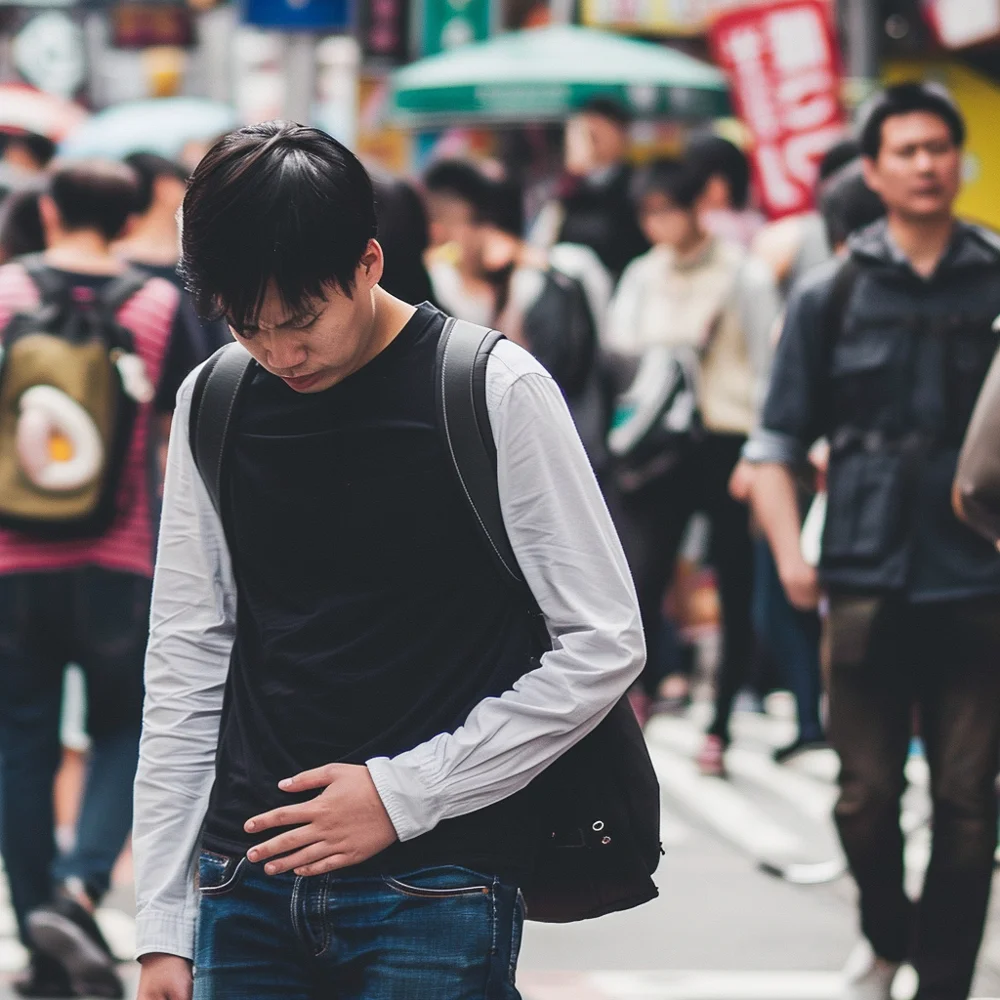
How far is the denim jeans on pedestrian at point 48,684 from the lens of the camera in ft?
17.3

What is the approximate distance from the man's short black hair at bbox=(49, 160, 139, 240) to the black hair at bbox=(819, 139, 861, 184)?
286cm

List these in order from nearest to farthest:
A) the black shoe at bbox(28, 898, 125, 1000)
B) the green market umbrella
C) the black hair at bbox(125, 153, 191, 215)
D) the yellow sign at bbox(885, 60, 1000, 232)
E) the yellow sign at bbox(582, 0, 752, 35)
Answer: the black shoe at bbox(28, 898, 125, 1000), the black hair at bbox(125, 153, 191, 215), the green market umbrella, the yellow sign at bbox(885, 60, 1000, 232), the yellow sign at bbox(582, 0, 752, 35)

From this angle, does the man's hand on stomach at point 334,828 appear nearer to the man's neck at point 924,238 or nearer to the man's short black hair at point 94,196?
the man's neck at point 924,238

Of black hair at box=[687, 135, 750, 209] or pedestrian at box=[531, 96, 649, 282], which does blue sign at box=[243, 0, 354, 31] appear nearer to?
pedestrian at box=[531, 96, 649, 282]

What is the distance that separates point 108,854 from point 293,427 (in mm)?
3058

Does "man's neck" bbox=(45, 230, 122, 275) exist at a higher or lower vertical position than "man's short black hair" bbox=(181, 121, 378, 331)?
lower

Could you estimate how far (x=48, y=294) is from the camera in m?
5.30

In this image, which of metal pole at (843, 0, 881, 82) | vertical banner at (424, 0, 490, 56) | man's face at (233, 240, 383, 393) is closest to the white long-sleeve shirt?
man's face at (233, 240, 383, 393)

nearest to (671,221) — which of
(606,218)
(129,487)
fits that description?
(606,218)

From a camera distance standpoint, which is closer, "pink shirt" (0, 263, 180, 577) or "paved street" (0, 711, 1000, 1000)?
"pink shirt" (0, 263, 180, 577)

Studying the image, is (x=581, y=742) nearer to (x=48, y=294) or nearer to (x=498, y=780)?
(x=498, y=780)

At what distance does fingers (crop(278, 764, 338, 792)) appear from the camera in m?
2.48

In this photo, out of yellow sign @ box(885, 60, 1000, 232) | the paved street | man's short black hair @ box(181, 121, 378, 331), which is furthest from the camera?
yellow sign @ box(885, 60, 1000, 232)

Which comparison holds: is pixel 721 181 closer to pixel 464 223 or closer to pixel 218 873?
pixel 464 223
